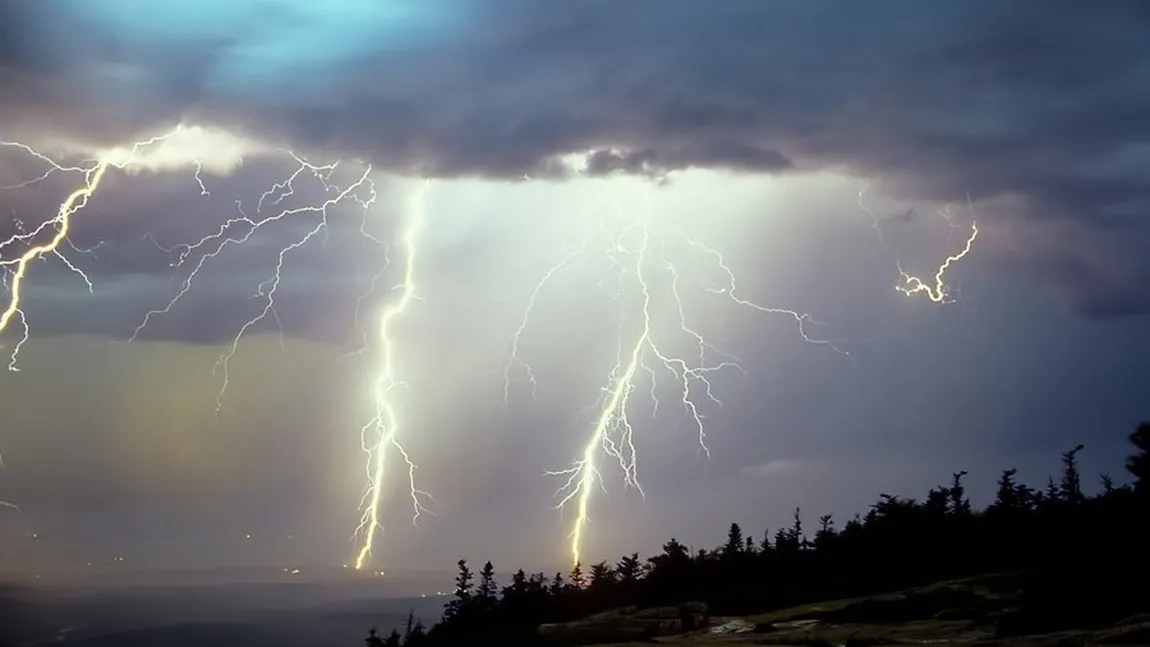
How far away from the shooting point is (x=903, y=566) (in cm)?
6309

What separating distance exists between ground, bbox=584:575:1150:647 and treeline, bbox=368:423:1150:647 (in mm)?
1504

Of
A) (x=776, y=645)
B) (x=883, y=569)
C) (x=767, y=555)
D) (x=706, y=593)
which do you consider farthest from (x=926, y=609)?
(x=767, y=555)

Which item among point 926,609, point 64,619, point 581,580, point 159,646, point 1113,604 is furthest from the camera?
point 64,619

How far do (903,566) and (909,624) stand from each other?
2569cm

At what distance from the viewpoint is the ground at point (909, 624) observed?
29.1 metres

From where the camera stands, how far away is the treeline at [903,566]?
1369 inches

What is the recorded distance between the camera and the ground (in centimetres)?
2908

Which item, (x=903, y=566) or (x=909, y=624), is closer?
(x=909, y=624)

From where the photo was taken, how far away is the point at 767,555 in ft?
254

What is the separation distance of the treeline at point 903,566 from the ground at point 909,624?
1.50m

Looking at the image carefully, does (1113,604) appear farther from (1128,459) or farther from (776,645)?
(1128,459)

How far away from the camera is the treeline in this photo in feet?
114

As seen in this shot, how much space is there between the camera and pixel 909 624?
3853 cm

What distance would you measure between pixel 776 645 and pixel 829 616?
903 cm
